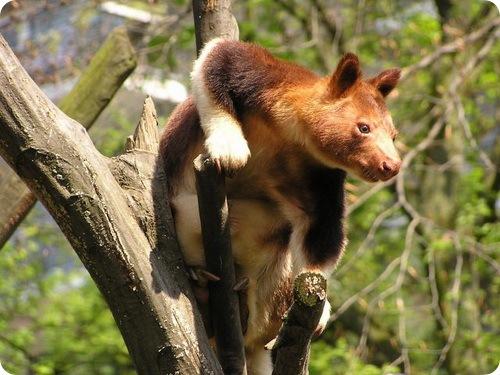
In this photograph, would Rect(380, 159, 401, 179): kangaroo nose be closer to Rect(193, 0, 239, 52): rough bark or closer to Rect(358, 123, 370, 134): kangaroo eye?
Rect(358, 123, 370, 134): kangaroo eye

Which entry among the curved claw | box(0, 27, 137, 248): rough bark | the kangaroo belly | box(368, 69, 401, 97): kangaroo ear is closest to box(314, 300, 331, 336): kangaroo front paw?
the kangaroo belly

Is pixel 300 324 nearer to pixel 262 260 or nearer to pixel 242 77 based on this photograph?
pixel 262 260

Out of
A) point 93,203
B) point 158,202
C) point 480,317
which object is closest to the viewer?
point 93,203

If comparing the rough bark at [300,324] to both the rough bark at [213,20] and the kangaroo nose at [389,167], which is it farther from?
the rough bark at [213,20]

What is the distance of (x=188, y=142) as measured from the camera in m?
4.37

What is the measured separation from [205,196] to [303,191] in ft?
3.14

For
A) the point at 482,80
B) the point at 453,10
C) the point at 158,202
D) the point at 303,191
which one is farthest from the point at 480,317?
the point at 158,202

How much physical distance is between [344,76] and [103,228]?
1.60 meters

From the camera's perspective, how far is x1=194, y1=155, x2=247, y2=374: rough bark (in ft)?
11.8

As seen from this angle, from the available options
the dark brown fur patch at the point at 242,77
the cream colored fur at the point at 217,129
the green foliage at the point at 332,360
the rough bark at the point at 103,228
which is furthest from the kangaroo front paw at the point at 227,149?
the green foliage at the point at 332,360

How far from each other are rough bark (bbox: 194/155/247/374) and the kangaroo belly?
1.53 ft

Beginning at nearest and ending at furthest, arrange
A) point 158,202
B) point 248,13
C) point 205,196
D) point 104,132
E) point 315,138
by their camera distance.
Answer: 1. point 205,196
2. point 158,202
3. point 315,138
4. point 104,132
5. point 248,13

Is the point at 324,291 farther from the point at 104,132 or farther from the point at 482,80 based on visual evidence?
the point at 482,80

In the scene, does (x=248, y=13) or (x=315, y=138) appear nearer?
(x=315, y=138)
